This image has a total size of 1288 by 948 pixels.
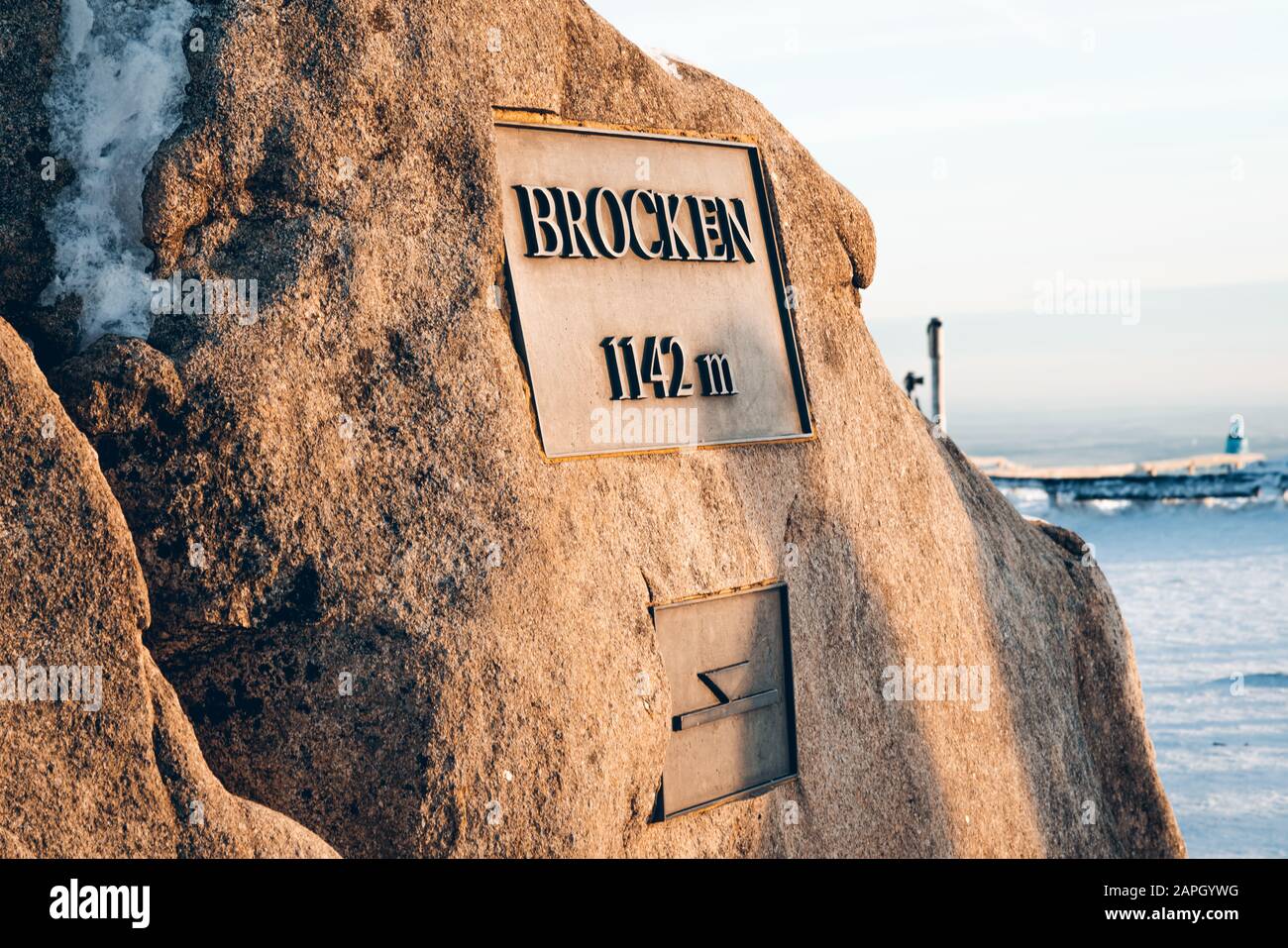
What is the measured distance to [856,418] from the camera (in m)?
5.75

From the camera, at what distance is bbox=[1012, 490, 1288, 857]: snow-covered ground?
32.0 ft

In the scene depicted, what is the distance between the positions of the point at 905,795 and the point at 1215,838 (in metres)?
4.63

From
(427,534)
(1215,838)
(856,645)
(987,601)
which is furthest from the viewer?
(1215,838)

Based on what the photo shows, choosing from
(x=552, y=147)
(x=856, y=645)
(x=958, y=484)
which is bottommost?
(x=856, y=645)

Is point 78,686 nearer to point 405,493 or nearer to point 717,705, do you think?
point 405,493

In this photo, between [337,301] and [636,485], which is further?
[636,485]

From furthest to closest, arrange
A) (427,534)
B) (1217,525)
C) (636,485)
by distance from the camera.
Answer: (1217,525)
(636,485)
(427,534)

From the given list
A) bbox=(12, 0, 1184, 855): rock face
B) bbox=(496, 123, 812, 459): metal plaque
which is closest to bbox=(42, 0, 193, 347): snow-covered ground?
bbox=(12, 0, 1184, 855): rock face

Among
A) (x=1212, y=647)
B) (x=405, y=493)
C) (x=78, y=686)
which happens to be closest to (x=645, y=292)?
(x=405, y=493)

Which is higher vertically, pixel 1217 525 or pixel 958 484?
pixel 958 484

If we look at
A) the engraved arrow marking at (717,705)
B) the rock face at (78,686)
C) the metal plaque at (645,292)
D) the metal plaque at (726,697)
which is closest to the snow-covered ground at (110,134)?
the rock face at (78,686)

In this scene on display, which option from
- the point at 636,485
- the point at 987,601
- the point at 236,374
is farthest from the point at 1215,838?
the point at 236,374

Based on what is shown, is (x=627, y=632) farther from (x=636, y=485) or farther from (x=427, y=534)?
(x=427, y=534)

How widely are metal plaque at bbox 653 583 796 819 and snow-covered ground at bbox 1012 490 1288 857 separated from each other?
488 cm
